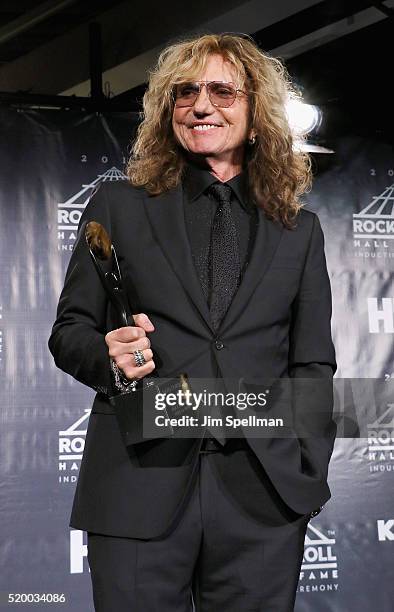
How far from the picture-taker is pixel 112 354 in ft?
4.51

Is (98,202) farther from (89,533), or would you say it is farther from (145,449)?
(89,533)

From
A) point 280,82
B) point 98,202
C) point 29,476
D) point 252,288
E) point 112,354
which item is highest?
point 280,82

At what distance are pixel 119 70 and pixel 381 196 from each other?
1.32 meters

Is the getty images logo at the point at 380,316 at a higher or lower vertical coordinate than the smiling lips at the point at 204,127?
lower

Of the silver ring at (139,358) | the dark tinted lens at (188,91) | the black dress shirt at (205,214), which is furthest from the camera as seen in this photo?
the dark tinted lens at (188,91)

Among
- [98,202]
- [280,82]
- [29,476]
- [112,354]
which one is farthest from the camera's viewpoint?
[29,476]

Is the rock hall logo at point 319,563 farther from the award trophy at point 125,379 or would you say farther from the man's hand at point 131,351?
the man's hand at point 131,351

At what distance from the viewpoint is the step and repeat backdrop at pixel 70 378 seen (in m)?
3.62

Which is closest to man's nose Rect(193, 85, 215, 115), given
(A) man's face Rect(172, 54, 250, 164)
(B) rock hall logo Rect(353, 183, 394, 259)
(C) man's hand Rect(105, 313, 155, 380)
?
(A) man's face Rect(172, 54, 250, 164)

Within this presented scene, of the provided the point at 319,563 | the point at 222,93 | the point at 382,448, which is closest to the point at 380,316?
the point at 382,448

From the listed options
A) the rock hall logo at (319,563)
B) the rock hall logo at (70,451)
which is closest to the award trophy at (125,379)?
the rock hall logo at (70,451)

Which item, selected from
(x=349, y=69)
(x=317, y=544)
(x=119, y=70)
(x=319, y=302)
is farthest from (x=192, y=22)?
(x=319, y=302)

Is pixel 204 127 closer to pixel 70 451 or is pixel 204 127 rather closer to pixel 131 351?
pixel 131 351

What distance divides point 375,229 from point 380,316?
390 mm
